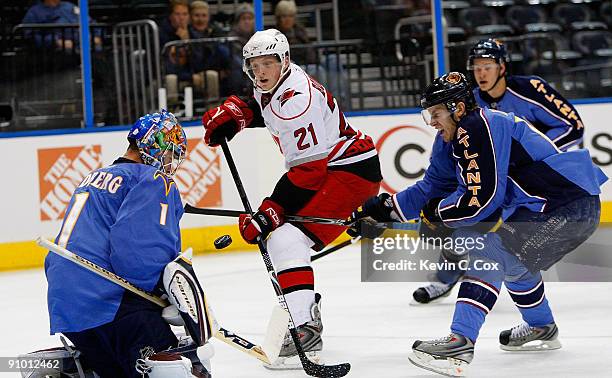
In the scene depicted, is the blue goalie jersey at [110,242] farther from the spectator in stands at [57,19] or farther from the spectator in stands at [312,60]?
the spectator in stands at [312,60]

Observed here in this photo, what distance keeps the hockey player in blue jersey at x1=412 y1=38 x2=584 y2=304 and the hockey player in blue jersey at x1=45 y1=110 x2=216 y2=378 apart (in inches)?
86.9

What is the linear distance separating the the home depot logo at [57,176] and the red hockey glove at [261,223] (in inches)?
104

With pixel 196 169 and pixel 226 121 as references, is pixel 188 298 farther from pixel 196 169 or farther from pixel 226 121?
pixel 196 169

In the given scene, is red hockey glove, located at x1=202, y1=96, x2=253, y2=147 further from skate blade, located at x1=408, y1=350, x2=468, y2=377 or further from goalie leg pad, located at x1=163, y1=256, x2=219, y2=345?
goalie leg pad, located at x1=163, y1=256, x2=219, y2=345

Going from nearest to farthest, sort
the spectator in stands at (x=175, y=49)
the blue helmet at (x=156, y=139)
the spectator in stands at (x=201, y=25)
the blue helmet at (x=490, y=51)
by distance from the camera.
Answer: the blue helmet at (x=156, y=139), the blue helmet at (x=490, y=51), the spectator in stands at (x=175, y=49), the spectator in stands at (x=201, y=25)

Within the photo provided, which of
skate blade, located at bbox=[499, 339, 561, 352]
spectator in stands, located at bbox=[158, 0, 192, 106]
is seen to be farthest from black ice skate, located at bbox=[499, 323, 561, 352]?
spectator in stands, located at bbox=[158, 0, 192, 106]

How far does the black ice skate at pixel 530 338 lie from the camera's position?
3.86 metres

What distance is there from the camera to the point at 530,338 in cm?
386

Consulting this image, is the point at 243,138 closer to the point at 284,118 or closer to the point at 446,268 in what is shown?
the point at 446,268

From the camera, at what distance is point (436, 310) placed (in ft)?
15.6

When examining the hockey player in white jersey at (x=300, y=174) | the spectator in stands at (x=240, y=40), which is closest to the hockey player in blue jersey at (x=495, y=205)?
the hockey player in white jersey at (x=300, y=174)

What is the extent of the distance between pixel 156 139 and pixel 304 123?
0.94 meters

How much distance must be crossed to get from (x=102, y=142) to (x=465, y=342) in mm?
3410

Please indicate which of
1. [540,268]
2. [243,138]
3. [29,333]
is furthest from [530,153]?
[243,138]
